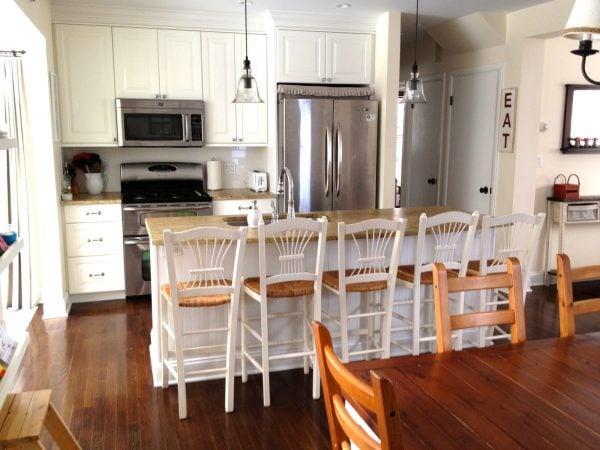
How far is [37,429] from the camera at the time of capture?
1810 millimetres

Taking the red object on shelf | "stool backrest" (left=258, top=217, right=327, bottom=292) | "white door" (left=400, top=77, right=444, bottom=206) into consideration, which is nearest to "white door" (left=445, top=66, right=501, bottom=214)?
"white door" (left=400, top=77, right=444, bottom=206)

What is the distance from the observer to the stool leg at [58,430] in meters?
2.07

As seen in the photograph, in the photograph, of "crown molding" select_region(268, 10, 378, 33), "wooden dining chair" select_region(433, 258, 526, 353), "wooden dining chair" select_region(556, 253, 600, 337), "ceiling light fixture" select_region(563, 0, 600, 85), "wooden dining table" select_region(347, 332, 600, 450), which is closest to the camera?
"wooden dining table" select_region(347, 332, 600, 450)

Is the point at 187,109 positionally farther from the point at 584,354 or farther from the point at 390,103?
the point at 584,354

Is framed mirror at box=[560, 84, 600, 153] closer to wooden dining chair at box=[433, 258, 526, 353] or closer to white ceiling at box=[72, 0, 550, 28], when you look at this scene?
white ceiling at box=[72, 0, 550, 28]

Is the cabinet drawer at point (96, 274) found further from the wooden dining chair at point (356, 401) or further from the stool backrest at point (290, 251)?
the wooden dining chair at point (356, 401)

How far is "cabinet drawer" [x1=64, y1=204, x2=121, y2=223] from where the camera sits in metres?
4.54

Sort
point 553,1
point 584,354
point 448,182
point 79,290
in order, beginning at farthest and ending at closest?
point 448,182 < point 79,290 < point 553,1 < point 584,354

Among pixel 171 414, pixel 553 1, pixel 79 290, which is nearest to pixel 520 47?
pixel 553 1

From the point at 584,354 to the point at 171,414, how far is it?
77.9 inches

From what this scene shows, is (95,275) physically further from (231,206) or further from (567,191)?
(567,191)

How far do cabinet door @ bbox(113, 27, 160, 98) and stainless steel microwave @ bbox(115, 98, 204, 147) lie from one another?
0.35 feet

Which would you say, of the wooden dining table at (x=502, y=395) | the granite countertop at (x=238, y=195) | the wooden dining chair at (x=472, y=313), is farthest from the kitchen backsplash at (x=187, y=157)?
the wooden dining table at (x=502, y=395)

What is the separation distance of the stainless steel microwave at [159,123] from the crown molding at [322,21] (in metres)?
1.03
